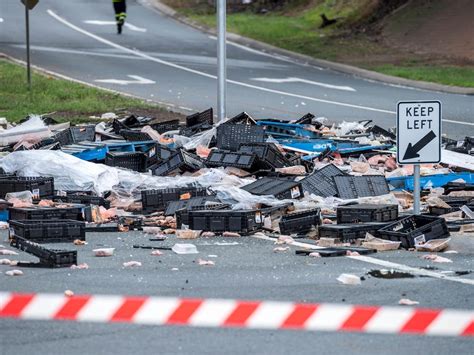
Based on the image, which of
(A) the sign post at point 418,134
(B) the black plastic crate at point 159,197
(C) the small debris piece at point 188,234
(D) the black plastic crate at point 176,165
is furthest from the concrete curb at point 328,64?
(C) the small debris piece at point 188,234

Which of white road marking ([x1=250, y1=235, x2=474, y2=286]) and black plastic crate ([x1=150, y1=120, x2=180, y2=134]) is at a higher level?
black plastic crate ([x1=150, y1=120, x2=180, y2=134])

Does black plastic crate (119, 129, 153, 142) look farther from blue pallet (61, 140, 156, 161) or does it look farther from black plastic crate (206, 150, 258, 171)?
black plastic crate (206, 150, 258, 171)

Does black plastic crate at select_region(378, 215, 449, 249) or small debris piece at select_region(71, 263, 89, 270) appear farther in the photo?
black plastic crate at select_region(378, 215, 449, 249)

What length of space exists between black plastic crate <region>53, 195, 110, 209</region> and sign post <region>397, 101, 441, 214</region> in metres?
3.64

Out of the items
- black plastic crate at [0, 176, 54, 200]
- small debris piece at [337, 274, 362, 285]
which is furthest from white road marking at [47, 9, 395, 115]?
small debris piece at [337, 274, 362, 285]

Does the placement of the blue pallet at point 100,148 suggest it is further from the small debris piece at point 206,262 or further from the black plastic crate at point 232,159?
the small debris piece at point 206,262

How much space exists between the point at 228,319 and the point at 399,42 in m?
33.4

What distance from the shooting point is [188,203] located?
14.6m

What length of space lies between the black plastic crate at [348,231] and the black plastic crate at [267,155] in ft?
13.1

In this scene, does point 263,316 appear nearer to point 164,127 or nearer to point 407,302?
point 407,302

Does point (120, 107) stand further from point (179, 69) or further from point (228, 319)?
point (228, 319)

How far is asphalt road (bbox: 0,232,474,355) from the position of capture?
851 cm

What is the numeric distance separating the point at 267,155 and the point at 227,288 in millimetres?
6809

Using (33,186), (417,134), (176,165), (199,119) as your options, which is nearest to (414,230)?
(417,134)
